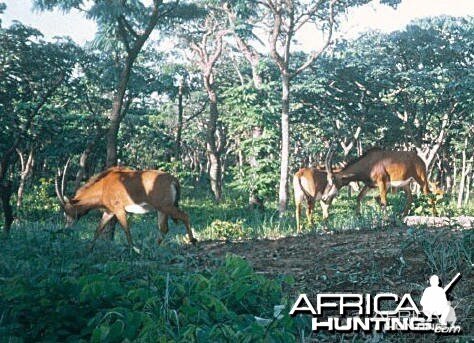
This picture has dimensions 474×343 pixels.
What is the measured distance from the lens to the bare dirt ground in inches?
197

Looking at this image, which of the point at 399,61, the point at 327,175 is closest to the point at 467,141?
the point at 399,61

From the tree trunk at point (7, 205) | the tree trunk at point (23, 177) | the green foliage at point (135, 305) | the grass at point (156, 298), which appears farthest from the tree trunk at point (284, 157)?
the green foliage at point (135, 305)

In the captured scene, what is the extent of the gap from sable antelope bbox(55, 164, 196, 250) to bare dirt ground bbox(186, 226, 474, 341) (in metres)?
3.26

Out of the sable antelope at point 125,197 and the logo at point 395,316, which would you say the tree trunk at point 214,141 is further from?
the logo at point 395,316

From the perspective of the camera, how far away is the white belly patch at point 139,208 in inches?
426

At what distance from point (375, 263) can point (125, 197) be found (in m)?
5.95

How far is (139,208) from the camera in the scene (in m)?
10.9

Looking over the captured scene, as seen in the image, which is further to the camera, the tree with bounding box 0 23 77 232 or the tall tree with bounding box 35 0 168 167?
the tree with bounding box 0 23 77 232

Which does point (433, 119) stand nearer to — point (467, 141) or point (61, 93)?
point (467, 141)

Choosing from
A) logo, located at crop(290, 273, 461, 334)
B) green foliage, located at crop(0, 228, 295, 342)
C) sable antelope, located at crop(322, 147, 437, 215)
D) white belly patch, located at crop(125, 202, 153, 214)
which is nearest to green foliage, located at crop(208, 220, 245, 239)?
white belly patch, located at crop(125, 202, 153, 214)

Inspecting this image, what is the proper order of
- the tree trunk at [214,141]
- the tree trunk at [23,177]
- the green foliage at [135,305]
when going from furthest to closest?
the tree trunk at [214,141]
the tree trunk at [23,177]
the green foliage at [135,305]

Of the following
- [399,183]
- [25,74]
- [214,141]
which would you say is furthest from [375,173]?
[214,141]

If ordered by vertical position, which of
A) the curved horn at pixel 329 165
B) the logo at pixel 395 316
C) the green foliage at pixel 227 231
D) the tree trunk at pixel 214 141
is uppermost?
the tree trunk at pixel 214 141

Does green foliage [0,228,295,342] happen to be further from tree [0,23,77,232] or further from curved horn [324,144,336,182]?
tree [0,23,77,232]
